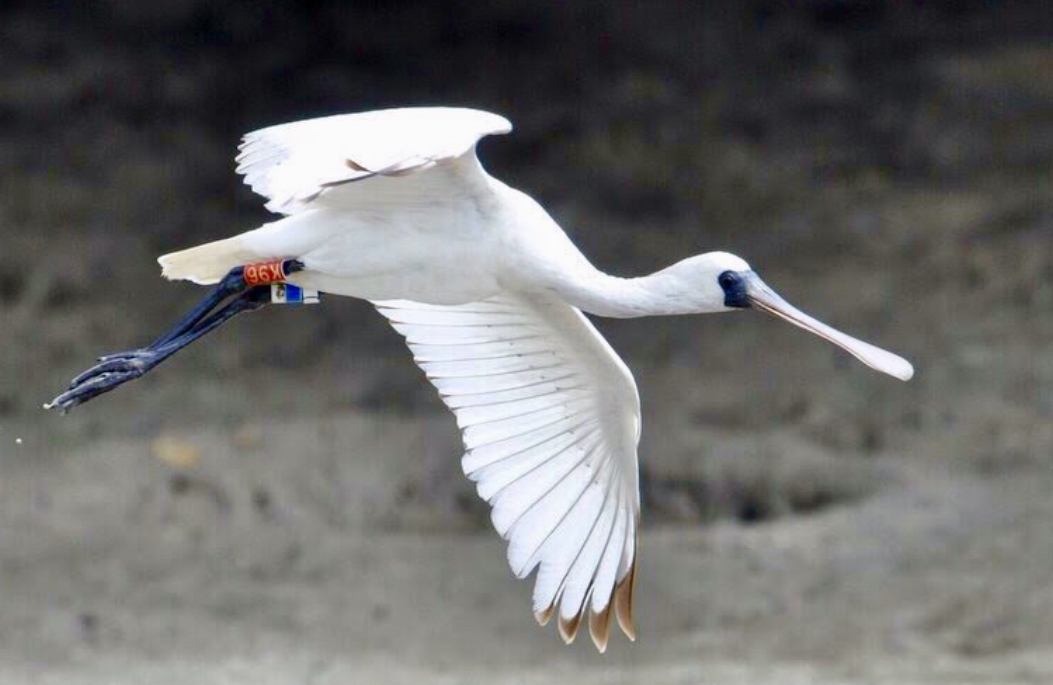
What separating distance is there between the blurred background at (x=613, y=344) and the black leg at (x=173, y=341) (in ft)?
8.21

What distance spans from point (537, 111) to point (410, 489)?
148 centimetres

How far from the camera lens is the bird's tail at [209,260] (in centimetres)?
541

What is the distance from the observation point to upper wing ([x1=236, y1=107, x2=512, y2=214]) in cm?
475

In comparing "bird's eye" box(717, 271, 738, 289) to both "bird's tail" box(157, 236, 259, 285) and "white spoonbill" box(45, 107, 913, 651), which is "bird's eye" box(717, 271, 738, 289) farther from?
"bird's tail" box(157, 236, 259, 285)

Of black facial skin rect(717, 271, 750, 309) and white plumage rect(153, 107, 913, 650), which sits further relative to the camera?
black facial skin rect(717, 271, 750, 309)

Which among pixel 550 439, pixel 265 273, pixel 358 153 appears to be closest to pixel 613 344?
pixel 550 439

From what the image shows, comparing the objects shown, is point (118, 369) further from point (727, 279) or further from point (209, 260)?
point (727, 279)

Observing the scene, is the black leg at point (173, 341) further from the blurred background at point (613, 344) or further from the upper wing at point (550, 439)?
the blurred background at point (613, 344)

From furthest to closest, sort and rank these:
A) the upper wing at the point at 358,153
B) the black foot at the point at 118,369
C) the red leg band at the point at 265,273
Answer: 1. the black foot at the point at 118,369
2. the red leg band at the point at 265,273
3. the upper wing at the point at 358,153

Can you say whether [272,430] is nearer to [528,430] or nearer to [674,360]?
[674,360]

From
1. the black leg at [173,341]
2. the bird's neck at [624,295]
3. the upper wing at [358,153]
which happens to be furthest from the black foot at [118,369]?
the bird's neck at [624,295]

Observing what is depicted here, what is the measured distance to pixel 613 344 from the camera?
8.82m

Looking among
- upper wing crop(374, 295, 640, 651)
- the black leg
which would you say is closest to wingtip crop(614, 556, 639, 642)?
upper wing crop(374, 295, 640, 651)

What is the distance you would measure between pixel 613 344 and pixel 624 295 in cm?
344
